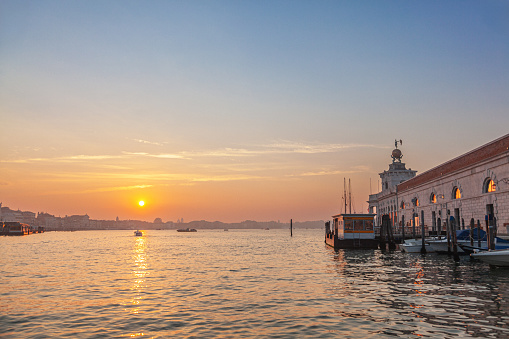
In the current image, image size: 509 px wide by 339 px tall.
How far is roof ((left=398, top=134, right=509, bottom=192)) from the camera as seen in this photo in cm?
3984

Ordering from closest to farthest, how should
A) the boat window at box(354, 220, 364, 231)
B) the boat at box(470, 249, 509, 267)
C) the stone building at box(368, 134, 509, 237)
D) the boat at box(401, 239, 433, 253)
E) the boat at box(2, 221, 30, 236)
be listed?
the boat at box(470, 249, 509, 267), the stone building at box(368, 134, 509, 237), the boat at box(401, 239, 433, 253), the boat window at box(354, 220, 364, 231), the boat at box(2, 221, 30, 236)

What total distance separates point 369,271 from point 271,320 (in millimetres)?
15656

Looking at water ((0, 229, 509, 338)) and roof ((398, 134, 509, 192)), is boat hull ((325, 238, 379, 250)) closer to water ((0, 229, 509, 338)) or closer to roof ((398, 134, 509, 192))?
roof ((398, 134, 509, 192))

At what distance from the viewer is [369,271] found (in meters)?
28.1

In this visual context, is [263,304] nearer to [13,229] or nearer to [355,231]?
[355,231]

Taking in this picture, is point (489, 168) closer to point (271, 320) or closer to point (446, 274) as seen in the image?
point (446, 274)

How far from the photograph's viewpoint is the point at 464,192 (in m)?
48.3

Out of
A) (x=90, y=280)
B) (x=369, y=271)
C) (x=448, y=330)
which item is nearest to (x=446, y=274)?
(x=369, y=271)

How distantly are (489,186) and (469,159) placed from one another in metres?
4.81

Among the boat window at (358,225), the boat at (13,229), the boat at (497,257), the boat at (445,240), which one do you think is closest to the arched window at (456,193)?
the boat at (445,240)

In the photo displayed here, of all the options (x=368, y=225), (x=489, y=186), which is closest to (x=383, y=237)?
(x=368, y=225)

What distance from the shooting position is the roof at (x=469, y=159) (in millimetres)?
39844

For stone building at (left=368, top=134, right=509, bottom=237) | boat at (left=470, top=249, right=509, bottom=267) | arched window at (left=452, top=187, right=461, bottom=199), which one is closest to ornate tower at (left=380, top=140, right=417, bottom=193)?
stone building at (left=368, top=134, right=509, bottom=237)

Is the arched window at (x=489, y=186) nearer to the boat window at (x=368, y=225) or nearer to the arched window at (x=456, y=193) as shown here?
the arched window at (x=456, y=193)
